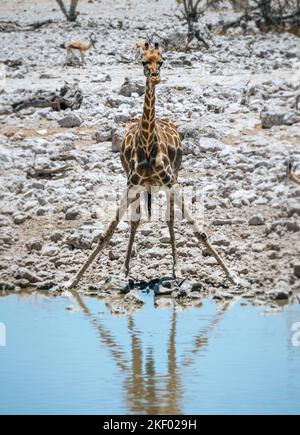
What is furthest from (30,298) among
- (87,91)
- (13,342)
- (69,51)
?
(69,51)

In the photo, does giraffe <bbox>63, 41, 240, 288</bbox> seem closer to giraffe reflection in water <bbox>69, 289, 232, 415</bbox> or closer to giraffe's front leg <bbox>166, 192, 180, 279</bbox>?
giraffe's front leg <bbox>166, 192, 180, 279</bbox>

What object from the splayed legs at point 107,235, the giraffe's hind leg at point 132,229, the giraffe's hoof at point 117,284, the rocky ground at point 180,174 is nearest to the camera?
the splayed legs at point 107,235

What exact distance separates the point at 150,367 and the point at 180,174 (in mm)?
→ 5269

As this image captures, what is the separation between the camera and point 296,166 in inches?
500

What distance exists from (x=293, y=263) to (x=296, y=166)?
284 cm

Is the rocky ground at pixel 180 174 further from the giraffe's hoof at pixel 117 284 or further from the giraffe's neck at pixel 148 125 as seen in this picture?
the giraffe's neck at pixel 148 125

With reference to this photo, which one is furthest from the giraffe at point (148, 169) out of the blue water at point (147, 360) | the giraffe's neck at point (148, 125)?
the blue water at point (147, 360)

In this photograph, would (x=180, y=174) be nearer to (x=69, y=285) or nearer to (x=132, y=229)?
(x=132, y=229)

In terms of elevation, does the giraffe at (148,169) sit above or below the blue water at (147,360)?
Answer: above

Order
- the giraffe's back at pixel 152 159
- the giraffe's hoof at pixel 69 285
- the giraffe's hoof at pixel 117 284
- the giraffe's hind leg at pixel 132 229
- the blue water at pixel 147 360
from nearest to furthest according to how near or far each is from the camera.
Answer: the blue water at pixel 147 360 < the giraffe's back at pixel 152 159 < the giraffe's hoof at pixel 117 284 < the giraffe's hoof at pixel 69 285 < the giraffe's hind leg at pixel 132 229

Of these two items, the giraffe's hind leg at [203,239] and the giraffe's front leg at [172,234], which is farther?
the giraffe's front leg at [172,234]

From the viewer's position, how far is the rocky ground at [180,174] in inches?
414

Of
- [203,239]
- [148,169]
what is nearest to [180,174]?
[203,239]
